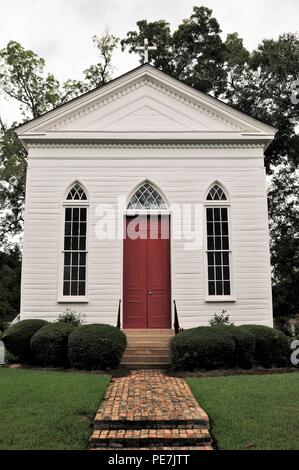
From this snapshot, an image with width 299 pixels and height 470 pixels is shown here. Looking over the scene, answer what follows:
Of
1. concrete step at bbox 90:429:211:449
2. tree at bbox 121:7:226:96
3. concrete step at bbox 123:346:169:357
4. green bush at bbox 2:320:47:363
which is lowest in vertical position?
concrete step at bbox 90:429:211:449

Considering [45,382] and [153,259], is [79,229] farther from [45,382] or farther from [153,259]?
[45,382]

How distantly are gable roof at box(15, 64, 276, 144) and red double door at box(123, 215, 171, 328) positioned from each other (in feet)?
9.28

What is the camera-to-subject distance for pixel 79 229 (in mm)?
13258

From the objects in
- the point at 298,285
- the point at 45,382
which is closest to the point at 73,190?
the point at 45,382

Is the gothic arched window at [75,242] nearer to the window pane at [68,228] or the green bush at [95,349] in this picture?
the window pane at [68,228]

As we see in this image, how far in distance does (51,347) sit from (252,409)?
5.32 meters

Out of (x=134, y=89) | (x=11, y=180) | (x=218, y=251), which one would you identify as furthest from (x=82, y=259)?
(x=11, y=180)

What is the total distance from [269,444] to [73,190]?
32.5 feet

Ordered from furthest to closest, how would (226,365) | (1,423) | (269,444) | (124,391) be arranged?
(226,365), (124,391), (1,423), (269,444)

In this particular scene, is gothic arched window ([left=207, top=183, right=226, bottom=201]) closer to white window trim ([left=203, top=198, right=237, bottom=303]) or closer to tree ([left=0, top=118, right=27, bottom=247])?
white window trim ([left=203, top=198, right=237, bottom=303])

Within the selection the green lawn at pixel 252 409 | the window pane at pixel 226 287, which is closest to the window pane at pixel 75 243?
the window pane at pixel 226 287

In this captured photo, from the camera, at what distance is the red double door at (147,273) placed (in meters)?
12.9

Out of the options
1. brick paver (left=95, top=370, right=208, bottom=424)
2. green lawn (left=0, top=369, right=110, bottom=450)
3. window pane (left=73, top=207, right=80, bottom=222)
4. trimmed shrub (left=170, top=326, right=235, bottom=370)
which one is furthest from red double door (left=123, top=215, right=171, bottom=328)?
green lawn (left=0, top=369, right=110, bottom=450)

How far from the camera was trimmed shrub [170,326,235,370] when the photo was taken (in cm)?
982
